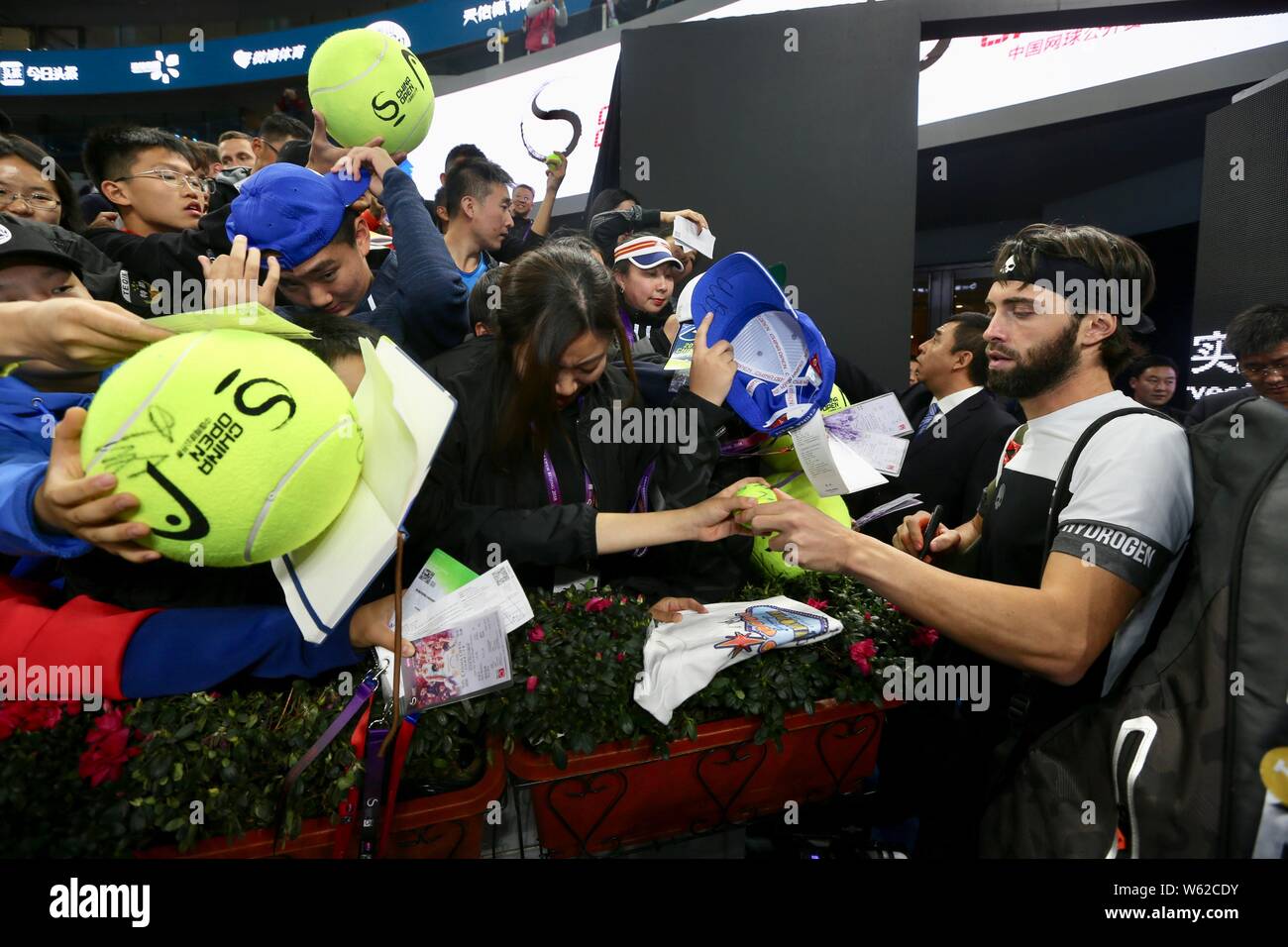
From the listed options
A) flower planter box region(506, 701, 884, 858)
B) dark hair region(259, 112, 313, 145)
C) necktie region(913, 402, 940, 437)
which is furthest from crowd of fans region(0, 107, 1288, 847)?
dark hair region(259, 112, 313, 145)

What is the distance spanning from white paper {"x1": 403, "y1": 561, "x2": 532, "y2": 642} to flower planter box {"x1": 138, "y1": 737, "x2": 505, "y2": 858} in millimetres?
194

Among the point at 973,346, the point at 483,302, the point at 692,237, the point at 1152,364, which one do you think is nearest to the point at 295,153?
the point at 483,302

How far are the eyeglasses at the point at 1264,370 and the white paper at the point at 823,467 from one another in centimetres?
155

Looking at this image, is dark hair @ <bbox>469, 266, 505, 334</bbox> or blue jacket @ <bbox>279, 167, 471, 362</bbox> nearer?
blue jacket @ <bbox>279, 167, 471, 362</bbox>

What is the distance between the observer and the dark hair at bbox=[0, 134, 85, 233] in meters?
1.83

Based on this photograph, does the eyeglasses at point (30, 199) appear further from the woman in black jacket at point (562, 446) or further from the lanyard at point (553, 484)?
the lanyard at point (553, 484)

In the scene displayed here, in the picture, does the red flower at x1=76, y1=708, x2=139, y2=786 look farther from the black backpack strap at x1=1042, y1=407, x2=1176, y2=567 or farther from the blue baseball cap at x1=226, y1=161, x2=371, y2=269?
the black backpack strap at x1=1042, y1=407, x2=1176, y2=567

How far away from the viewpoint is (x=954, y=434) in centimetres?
248

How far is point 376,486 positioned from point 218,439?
0.18 m

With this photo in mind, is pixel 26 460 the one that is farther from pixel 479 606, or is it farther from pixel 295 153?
pixel 295 153

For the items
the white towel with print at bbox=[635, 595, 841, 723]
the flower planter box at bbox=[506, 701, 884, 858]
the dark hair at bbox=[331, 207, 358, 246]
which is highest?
the dark hair at bbox=[331, 207, 358, 246]

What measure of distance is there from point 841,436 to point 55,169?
224 centimetres

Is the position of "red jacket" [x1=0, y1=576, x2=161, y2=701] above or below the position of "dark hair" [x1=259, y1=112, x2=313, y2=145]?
below

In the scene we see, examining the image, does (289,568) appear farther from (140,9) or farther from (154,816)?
(140,9)
